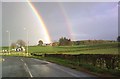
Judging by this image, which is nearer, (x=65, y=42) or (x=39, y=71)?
(x=39, y=71)

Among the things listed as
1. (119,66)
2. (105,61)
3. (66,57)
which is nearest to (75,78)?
(119,66)

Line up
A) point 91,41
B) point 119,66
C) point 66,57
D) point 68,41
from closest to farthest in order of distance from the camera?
point 119,66 < point 66,57 < point 91,41 < point 68,41

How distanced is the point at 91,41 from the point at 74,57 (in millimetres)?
53575

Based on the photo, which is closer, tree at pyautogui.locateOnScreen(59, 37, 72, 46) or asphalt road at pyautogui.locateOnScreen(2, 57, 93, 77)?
asphalt road at pyautogui.locateOnScreen(2, 57, 93, 77)

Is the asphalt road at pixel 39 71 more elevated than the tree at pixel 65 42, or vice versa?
the tree at pixel 65 42

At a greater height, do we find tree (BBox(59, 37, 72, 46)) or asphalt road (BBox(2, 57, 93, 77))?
tree (BBox(59, 37, 72, 46))

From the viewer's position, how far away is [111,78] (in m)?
18.9

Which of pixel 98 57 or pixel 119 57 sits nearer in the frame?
pixel 119 57

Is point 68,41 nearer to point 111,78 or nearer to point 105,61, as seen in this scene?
point 105,61

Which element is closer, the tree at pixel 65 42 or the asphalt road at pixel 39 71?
the asphalt road at pixel 39 71

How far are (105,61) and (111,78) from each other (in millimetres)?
9524

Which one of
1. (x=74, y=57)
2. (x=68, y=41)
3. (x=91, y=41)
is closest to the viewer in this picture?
(x=74, y=57)

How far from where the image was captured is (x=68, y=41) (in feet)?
415

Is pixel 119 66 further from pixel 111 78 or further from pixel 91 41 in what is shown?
pixel 91 41
